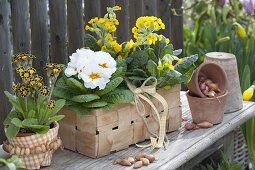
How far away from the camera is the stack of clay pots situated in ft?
7.38

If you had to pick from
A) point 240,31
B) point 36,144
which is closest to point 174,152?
point 36,144

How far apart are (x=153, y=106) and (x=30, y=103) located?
18.4 inches

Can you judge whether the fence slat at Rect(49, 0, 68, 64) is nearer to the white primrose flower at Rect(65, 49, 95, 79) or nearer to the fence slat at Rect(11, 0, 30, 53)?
the fence slat at Rect(11, 0, 30, 53)

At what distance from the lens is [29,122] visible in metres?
1.78

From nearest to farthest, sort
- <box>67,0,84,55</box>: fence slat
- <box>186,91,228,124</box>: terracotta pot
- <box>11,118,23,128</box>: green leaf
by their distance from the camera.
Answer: <box>11,118,23,128</box>: green leaf < <box>186,91,228,124</box>: terracotta pot < <box>67,0,84,55</box>: fence slat

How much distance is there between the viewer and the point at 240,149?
124 inches

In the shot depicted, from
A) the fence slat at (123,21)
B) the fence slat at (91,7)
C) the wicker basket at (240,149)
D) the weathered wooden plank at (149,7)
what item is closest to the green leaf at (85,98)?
the fence slat at (91,7)

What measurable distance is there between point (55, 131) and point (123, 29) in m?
0.99

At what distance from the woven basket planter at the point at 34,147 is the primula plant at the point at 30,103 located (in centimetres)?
2

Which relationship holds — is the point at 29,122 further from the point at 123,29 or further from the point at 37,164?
the point at 123,29

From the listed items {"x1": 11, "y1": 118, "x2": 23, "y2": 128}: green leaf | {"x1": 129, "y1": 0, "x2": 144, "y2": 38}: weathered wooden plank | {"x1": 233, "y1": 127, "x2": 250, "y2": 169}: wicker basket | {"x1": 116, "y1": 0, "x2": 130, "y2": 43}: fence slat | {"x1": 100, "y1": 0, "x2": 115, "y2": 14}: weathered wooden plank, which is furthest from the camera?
{"x1": 233, "y1": 127, "x2": 250, "y2": 169}: wicker basket

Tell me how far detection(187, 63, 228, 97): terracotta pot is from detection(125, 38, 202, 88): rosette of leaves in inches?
4.7

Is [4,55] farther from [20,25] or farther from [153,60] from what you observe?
[153,60]

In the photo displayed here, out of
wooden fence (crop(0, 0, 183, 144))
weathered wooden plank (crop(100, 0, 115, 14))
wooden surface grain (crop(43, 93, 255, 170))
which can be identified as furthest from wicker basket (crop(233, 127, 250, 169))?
weathered wooden plank (crop(100, 0, 115, 14))
